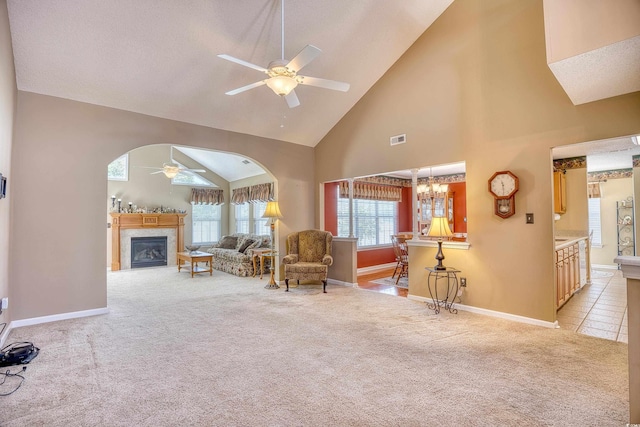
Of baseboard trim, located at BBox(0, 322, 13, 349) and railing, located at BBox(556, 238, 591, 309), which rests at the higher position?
railing, located at BBox(556, 238, 591, 309)

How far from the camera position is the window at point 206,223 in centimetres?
1055

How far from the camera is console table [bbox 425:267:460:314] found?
179 inches

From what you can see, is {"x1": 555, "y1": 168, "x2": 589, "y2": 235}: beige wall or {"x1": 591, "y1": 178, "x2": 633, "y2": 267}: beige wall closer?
{"x1": 555, "y1": 168, "x2": 589, "y2": 235}: beige wall

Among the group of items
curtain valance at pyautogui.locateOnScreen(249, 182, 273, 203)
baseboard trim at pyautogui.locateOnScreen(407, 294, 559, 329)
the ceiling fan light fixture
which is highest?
the ceiling fan light fixture

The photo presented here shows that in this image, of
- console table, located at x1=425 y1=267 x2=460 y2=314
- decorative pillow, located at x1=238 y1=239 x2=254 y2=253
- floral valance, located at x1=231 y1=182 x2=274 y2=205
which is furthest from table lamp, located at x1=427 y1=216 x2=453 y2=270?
floral valance, located at x1=231 y1=182 x2=274 y2=205

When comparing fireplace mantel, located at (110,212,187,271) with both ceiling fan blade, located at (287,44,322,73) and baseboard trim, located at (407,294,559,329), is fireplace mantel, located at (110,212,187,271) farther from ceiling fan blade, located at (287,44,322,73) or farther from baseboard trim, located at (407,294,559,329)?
baseboard trim, located at (407,294,559,329)

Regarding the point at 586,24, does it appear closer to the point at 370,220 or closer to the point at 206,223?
the point at 370,220

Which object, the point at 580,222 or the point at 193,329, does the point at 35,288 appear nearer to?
the point at 193,329

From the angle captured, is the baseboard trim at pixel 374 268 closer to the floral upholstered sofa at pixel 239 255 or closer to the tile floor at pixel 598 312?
the floral upholstered sofa at pixel 239 255

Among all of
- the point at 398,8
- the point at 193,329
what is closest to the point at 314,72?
the point at 398,8

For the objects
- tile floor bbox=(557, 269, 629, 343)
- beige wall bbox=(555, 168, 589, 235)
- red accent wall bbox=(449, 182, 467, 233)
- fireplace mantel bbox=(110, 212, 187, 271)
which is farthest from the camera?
fireplace mantel bbox=(110, 212, 187, 271)

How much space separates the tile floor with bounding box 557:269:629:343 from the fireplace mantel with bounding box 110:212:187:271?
953 cm

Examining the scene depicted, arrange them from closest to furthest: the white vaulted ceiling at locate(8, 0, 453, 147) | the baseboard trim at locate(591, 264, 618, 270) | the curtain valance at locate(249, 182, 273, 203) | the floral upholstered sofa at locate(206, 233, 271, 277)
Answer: the white vaulted ceiling at locate(8, 0, 453, 147), the floral upholstered sofa at locate(206, 233, 271, 277), the baseboard trim at locate(591, 264, 618, 270), the curtain valance at locate(249, 182, 273, 203)

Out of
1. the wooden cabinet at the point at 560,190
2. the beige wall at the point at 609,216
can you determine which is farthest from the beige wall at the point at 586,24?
the beige wall at the point at 609,216
